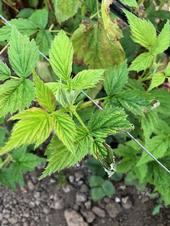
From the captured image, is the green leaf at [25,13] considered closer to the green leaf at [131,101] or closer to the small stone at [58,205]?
the green leaf at [131,101]

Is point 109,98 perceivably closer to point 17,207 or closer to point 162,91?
point 162,91

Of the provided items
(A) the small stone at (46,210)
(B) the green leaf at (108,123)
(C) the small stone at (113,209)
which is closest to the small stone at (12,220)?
(A) the small stone at (46,210)

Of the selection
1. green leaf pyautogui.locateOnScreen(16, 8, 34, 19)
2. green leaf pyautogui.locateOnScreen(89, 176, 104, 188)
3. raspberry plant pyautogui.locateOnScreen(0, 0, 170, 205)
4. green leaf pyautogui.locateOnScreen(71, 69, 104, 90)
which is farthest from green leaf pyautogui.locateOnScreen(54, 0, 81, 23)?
green leaf pyautogui.locateOnScreen(89, 176, 104, 188)

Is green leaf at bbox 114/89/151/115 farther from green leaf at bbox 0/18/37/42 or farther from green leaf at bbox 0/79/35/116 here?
green leaf at bbox 0/18/37/42

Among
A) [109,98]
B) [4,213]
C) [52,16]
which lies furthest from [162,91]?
[4,213]

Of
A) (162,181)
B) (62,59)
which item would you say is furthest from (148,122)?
(62,59)

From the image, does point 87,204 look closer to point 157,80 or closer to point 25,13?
point 25,13

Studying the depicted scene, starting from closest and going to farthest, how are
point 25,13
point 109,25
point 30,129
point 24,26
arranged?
point 30,129 → point 109,25 → point 24,26 → point 25,13
